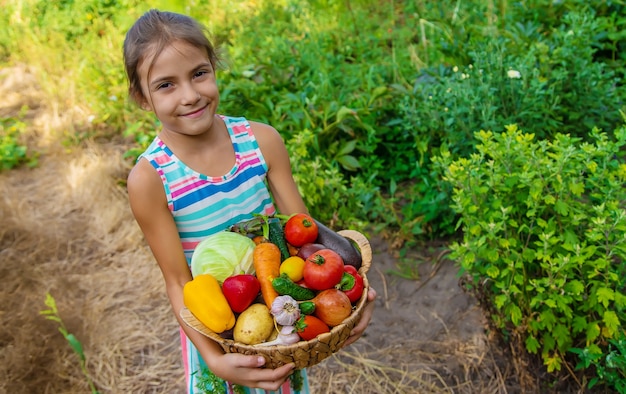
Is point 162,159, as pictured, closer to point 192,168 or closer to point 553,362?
point 192,168

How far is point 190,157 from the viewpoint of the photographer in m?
1.78

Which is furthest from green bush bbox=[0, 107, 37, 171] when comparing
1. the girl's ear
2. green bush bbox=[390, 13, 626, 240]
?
the girl's ear

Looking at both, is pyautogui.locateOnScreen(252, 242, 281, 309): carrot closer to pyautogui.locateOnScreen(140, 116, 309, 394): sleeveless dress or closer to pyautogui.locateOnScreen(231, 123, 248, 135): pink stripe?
pyautogui.locateOnScreen(140, 116, 309, 394): sleeveless dress

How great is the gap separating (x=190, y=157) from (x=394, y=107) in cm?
248

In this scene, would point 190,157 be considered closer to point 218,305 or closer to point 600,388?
point 218,305

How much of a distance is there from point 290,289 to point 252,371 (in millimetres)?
231

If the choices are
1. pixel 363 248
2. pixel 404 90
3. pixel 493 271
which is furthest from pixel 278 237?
pixel 404 90

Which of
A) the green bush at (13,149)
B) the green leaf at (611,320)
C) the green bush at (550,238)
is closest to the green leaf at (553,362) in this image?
the green bush at (550,238)

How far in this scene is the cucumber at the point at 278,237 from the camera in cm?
163

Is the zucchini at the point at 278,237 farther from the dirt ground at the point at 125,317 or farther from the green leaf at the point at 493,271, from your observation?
the dirt ground at the point at 125,317

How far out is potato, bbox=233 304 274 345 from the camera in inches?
55.1

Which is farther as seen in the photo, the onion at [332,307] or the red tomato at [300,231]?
the red tomato at [300,231]

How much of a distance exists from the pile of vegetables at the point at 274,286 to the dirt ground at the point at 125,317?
5.06 feet

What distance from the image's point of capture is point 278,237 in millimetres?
1640
